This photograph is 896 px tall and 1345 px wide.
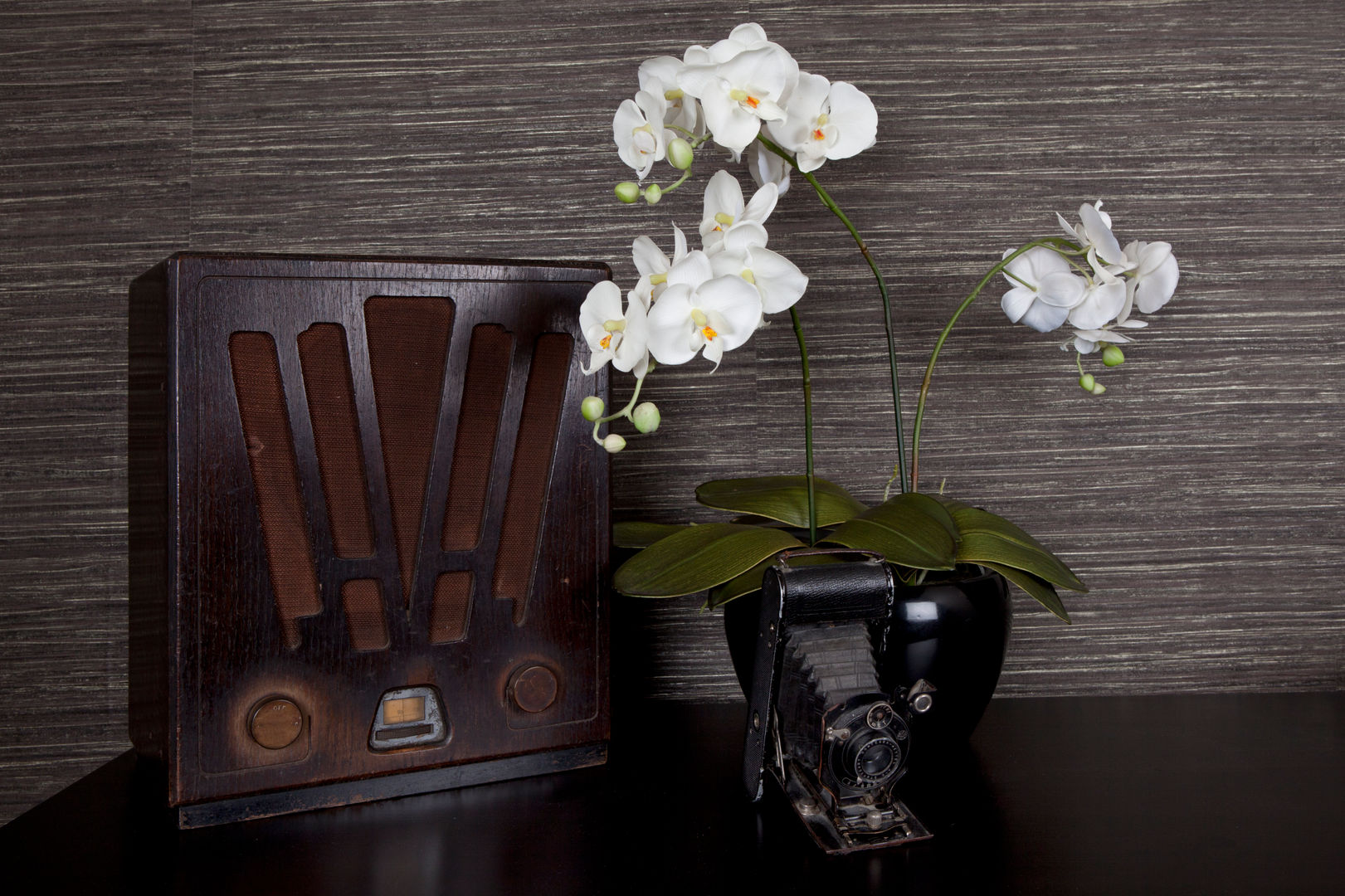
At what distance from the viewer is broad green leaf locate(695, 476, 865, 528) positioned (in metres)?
0.87

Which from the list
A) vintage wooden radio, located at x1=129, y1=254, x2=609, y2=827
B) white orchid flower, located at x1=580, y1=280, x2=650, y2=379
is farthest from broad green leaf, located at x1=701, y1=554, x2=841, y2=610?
white orchid flower, located at x1=580, y1=280, x2=650, y2=379

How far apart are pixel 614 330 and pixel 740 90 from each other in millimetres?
225

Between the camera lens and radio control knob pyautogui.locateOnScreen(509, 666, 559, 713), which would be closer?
the camera lens

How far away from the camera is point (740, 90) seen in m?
0.74

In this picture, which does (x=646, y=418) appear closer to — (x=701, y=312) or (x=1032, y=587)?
(x=701, y=312)

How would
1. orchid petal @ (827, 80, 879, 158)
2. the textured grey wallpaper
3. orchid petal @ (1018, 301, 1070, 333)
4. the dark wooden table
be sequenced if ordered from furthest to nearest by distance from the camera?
the textured grey wallpaper → orchid petal @ (1018, 301, 1070, 333) → orchid petal @ (827, 80, 879, 158) → the dark wooden table

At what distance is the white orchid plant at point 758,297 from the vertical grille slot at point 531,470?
62 mm

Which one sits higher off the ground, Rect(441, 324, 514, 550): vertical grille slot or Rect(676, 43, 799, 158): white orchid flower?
Rect(676, 43, 799, 158): white orchid flower

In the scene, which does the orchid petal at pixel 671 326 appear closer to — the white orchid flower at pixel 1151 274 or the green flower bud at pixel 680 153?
the green flower bud at pixel 680 153

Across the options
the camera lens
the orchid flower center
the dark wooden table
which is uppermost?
the orchid flower center

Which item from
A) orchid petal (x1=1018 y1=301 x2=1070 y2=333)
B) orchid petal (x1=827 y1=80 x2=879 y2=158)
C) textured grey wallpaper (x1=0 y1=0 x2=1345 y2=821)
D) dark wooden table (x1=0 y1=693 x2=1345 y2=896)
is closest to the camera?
dark wooden table (x1=0 y1=693 x2=1345 y2=896)

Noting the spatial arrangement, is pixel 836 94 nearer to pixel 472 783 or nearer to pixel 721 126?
pixel 721 126

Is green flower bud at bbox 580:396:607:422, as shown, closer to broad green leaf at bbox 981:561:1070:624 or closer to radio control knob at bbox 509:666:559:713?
radio control knob at bbox 509:666:559:713

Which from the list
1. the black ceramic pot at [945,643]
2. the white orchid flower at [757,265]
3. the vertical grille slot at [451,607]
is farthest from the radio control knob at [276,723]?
the white orchid flower at [757,265]
